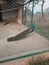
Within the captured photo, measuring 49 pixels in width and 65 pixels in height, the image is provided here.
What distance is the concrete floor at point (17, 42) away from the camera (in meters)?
4.13

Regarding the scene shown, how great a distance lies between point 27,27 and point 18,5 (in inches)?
25.7

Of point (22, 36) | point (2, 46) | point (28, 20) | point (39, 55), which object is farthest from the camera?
point (28, 20)

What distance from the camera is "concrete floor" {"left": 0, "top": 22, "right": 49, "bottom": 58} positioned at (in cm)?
413

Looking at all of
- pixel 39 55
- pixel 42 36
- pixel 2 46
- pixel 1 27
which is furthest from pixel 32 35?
pixel 39 55

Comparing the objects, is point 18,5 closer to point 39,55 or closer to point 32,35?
point 32,35

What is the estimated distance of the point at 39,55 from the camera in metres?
3.77

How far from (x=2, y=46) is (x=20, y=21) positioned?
173cm

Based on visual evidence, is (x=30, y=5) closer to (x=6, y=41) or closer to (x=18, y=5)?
(x=18, y=5)

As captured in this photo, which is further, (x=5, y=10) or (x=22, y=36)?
(x=5, y=10)

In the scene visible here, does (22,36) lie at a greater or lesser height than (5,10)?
lesser

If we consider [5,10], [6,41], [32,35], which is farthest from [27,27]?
[6,41]

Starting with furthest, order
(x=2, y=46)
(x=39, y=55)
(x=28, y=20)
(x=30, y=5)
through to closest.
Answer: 1. (x=28, y=20)
2. (x=30, y=5)
3. (x=2, y=46)
4. (x=39, y=55)

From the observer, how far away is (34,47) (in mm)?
4371

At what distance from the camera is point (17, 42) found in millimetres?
4656
